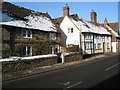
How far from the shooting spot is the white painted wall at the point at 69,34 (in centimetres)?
2991

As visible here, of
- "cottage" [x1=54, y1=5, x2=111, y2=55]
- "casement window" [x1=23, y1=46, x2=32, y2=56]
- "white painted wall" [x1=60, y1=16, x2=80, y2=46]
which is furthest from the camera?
"white painted wall" [x1=60, y1=16, x2=80, y2=46]

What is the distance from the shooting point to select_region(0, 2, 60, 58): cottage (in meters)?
17.0


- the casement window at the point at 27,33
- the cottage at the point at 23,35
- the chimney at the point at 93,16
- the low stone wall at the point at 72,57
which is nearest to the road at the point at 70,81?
the cottage at the point at 23,35

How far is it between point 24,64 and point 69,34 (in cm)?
1839

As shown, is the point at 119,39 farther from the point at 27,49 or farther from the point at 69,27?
the point at 27,49

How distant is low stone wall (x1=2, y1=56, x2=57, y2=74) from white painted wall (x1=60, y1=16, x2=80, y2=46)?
12773mm

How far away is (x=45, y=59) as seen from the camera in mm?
17469

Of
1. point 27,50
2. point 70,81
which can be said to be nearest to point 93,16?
point 27,50

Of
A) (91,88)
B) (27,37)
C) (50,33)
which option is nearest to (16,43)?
(27,37)

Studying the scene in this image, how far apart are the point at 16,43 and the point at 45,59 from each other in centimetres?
487

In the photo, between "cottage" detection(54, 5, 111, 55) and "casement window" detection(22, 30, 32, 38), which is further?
"cottage" detection(54, 5, 111, 55)

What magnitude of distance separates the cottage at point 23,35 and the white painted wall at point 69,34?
18.9 ft

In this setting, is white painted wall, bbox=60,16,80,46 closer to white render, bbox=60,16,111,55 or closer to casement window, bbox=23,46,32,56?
white render, bbox=60,16,111,55

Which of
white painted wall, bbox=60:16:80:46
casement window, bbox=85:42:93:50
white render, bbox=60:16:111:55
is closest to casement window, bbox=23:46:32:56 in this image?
white render, bbox=60:16:111:55
